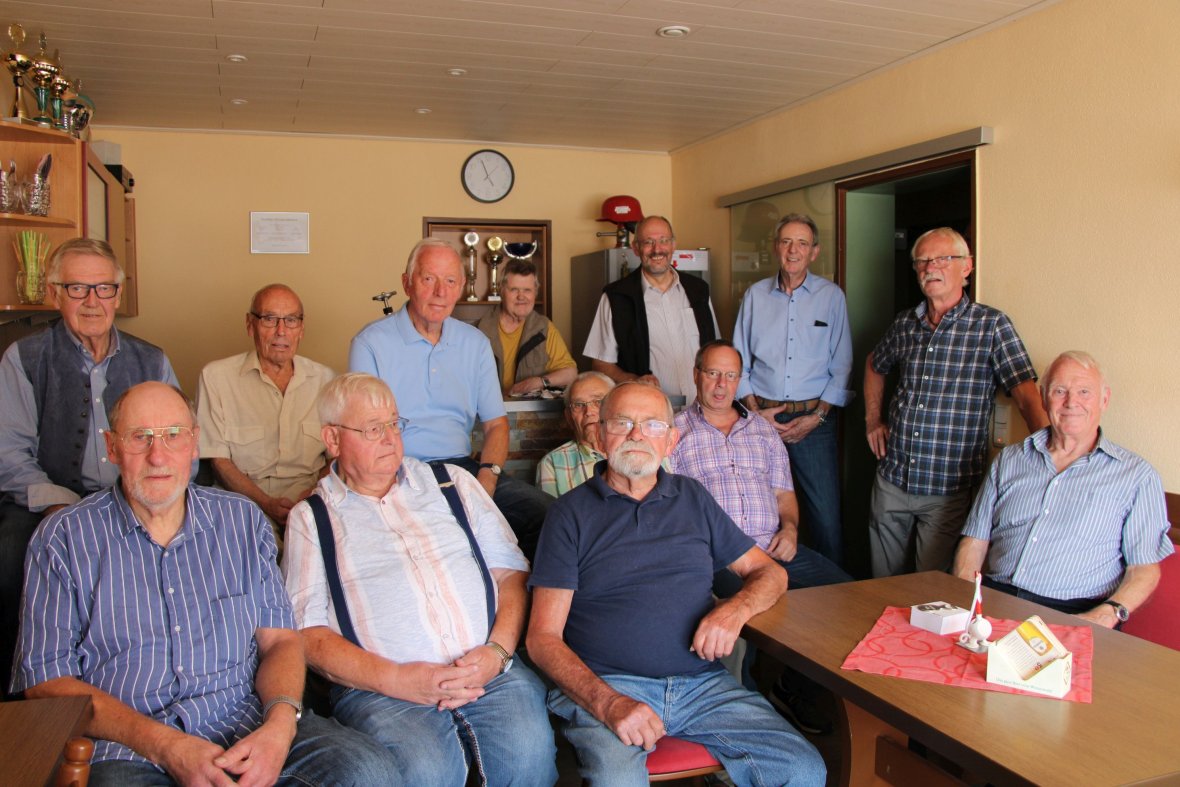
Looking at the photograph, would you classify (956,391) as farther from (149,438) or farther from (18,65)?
(18,65)

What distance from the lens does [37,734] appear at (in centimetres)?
148

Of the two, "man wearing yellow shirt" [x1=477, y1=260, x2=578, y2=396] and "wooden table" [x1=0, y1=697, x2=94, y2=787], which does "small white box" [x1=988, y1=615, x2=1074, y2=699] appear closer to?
"wooden table" [x1=0, y1=697, x2=94, y2=787]

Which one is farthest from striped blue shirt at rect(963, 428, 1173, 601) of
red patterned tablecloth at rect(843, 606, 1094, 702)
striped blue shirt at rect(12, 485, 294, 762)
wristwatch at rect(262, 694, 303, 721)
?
striped blue shirt at rect(12, 485, 294, 762)

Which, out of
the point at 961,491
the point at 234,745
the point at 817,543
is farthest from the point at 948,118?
the point at 234,745

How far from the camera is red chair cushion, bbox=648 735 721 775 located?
201 cm

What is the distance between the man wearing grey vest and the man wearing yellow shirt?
213 centimetres

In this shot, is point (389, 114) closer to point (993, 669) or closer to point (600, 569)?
point (600, 569)

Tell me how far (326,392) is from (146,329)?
397cm

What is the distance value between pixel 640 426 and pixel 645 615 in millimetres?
454

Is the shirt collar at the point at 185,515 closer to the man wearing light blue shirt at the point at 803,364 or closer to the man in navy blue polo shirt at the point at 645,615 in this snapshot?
the man in navy blue polo shirt at the point at 645,615

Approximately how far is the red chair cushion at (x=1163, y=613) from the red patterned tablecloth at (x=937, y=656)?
32.4 inches

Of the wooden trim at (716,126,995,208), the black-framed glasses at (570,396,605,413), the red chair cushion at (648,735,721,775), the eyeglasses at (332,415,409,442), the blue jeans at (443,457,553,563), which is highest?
the wooden trim at (716,126,995,208)

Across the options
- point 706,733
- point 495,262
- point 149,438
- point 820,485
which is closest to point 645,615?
point 706,733

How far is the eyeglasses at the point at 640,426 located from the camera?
7.61 ft
